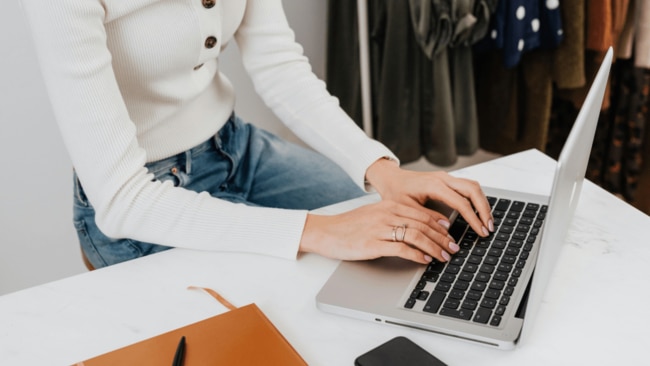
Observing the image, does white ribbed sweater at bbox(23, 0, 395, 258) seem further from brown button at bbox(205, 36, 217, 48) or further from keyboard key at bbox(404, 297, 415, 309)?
keyboard key at bbox(404, 297, 415, 309)

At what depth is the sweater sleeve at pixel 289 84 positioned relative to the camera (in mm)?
1121

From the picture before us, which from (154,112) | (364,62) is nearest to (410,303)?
(154,112)

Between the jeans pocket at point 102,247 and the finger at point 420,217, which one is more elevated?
the finger at point 420,217

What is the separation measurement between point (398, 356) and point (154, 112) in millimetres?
564

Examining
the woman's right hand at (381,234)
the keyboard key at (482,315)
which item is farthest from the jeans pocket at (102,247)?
the keyboard key at (482,315)

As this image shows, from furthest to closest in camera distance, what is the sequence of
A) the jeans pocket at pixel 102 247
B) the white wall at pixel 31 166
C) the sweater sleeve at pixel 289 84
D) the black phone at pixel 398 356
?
the white wall at pixel 31 166 < the sweater sleeve at pixel 289 84 < the jeans pocket at pixel 102 247 < the black phone at pixel 398 356

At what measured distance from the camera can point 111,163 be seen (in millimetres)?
857

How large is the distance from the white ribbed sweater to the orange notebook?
0.51ft

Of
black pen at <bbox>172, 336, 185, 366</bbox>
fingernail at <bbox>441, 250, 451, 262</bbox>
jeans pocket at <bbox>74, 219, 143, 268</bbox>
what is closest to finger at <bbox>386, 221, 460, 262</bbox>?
fingernail at <bbox>441, 250, 451, 262</bbox>

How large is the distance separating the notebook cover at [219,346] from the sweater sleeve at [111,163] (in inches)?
6.1

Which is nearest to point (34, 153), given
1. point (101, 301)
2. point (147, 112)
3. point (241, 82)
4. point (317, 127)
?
point (241, 82)

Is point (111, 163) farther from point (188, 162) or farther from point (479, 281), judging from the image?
point (479, 281)

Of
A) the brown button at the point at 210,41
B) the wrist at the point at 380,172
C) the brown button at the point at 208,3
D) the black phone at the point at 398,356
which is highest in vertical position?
the brown button at the point at 208,3

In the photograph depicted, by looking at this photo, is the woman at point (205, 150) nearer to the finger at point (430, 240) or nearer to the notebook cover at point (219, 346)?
the finger at point (430, 240)
